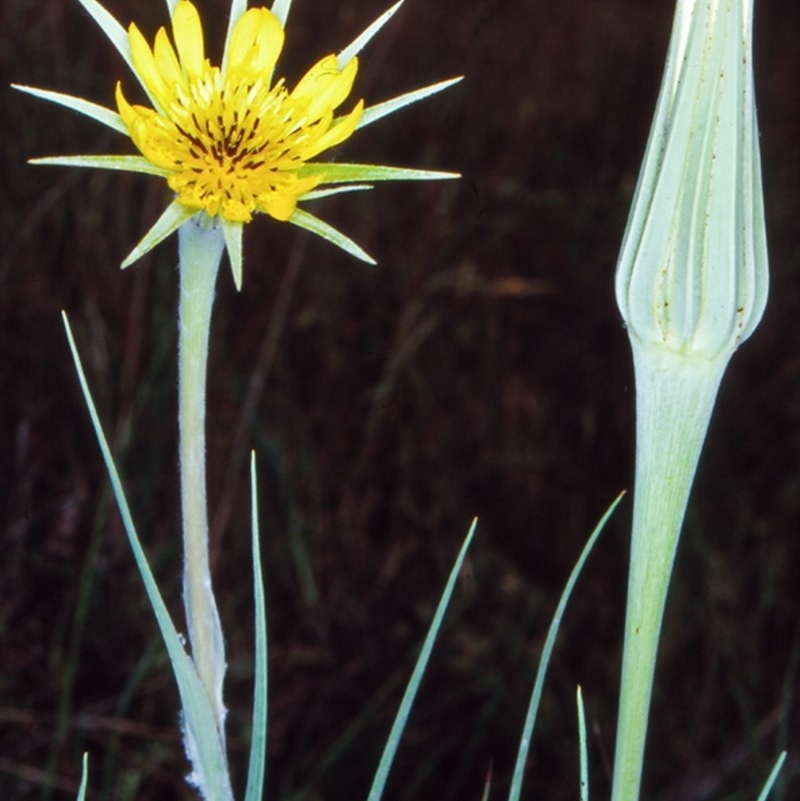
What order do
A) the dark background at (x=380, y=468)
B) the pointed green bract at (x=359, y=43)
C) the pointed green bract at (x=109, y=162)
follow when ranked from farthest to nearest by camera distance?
the dark background at (x=380, y=468) < the pointed green bract at (x=359, y=43) < the pointed green bract at (x=109, y=162)

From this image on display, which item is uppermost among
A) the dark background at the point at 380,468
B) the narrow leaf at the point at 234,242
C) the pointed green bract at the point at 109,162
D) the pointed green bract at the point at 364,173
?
the pointed green bract at the point at 364,173

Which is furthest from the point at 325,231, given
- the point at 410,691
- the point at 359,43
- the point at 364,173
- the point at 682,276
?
the point at 410,691

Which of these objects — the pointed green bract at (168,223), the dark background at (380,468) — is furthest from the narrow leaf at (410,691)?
the dark background at (380,468)

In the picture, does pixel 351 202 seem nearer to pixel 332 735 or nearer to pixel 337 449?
pixel 337 449

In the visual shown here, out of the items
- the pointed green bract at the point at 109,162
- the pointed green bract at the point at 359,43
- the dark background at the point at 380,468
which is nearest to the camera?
the pointed green bract at the point at 109,162

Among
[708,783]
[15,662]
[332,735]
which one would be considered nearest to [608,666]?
[708,783]

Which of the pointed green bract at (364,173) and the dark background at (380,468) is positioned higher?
the pointed green bract at (364,173)

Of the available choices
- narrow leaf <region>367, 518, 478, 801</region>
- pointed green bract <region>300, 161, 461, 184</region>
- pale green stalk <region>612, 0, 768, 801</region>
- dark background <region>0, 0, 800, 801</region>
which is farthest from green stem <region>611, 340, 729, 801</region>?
dark background <region>0, 0, 800, 801</region>

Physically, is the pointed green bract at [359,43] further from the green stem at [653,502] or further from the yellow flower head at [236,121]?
the green stem at [653,502]
